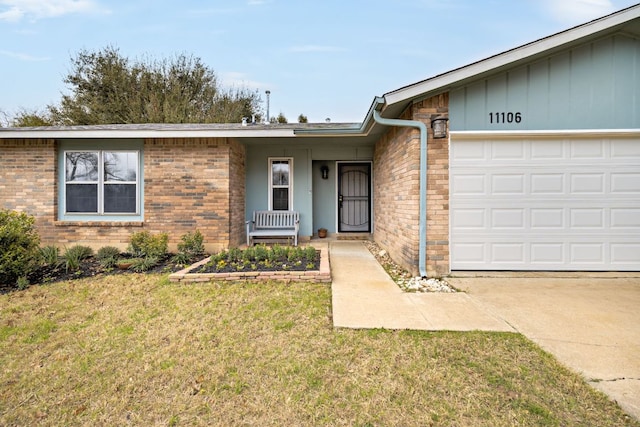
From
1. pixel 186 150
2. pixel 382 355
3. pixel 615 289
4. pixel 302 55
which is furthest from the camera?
pixel 302 55

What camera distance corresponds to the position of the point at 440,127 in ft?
14.9

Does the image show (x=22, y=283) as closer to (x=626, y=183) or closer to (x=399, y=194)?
(x=399, y=194)

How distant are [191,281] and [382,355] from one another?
123 inches

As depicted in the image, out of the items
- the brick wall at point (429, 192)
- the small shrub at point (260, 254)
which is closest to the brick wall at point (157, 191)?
the small shrub at point (260, 254)

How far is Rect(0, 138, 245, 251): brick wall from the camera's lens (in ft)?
22.1

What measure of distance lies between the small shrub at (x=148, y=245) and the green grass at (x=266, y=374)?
2.43 meters

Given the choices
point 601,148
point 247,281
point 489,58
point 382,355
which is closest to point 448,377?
point 382,355

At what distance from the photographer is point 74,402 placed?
1.90 meters

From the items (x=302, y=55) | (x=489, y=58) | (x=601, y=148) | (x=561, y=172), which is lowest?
(x=561, y=172)

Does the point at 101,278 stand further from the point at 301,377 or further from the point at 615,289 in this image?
the point at 615,289

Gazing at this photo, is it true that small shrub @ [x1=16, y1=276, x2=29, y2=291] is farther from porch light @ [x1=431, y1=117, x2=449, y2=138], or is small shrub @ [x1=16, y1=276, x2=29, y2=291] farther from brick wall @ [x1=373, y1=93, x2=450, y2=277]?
porch light @ [x1=431, y1=117, x2=449, y2=138]

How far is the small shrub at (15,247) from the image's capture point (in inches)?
173

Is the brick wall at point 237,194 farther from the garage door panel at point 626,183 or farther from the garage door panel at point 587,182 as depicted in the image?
the garage door panel at point 626,183

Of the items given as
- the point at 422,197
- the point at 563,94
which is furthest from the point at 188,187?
the point at 563,94
